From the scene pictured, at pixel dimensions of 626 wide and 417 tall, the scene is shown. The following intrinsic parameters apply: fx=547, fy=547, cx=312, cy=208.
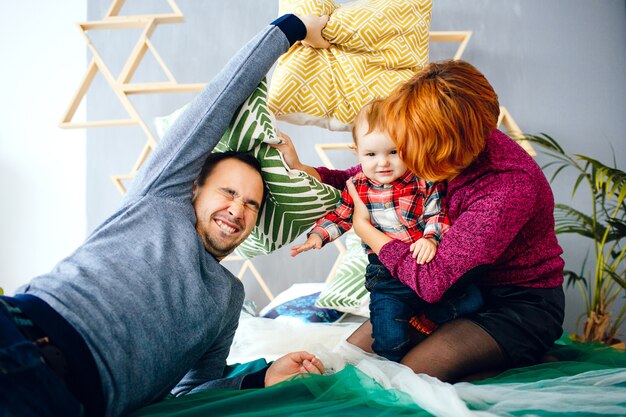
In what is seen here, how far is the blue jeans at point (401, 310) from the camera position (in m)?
1.32

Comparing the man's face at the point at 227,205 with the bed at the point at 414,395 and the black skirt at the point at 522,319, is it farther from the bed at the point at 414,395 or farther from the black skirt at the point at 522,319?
the black skirt at the point at 522,319

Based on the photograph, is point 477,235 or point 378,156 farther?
point 378,156

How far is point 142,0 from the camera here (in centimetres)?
302

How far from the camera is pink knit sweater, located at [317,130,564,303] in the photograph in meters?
1.23

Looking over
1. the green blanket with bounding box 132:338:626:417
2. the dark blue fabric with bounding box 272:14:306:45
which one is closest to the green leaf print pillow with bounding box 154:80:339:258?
the dark blue fabric with bounding box 272:14:306:45

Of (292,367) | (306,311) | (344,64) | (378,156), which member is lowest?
(306,311)

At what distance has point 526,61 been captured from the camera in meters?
2.79

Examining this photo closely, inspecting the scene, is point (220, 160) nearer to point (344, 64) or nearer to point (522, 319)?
point (344, 64)

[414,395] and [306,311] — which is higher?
[414,395]

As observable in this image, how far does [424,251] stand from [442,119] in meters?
0.31

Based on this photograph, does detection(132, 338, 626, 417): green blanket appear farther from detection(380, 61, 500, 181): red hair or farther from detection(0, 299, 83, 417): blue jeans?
detection(380, 61, 500, 181): red hair

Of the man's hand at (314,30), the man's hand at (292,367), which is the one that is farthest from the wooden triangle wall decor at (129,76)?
the man's hand at (292,367)

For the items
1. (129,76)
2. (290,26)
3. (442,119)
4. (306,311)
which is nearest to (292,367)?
(442,119)

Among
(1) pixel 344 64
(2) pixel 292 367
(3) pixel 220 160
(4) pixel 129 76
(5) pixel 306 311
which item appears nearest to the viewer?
(2) pixel 292 367
